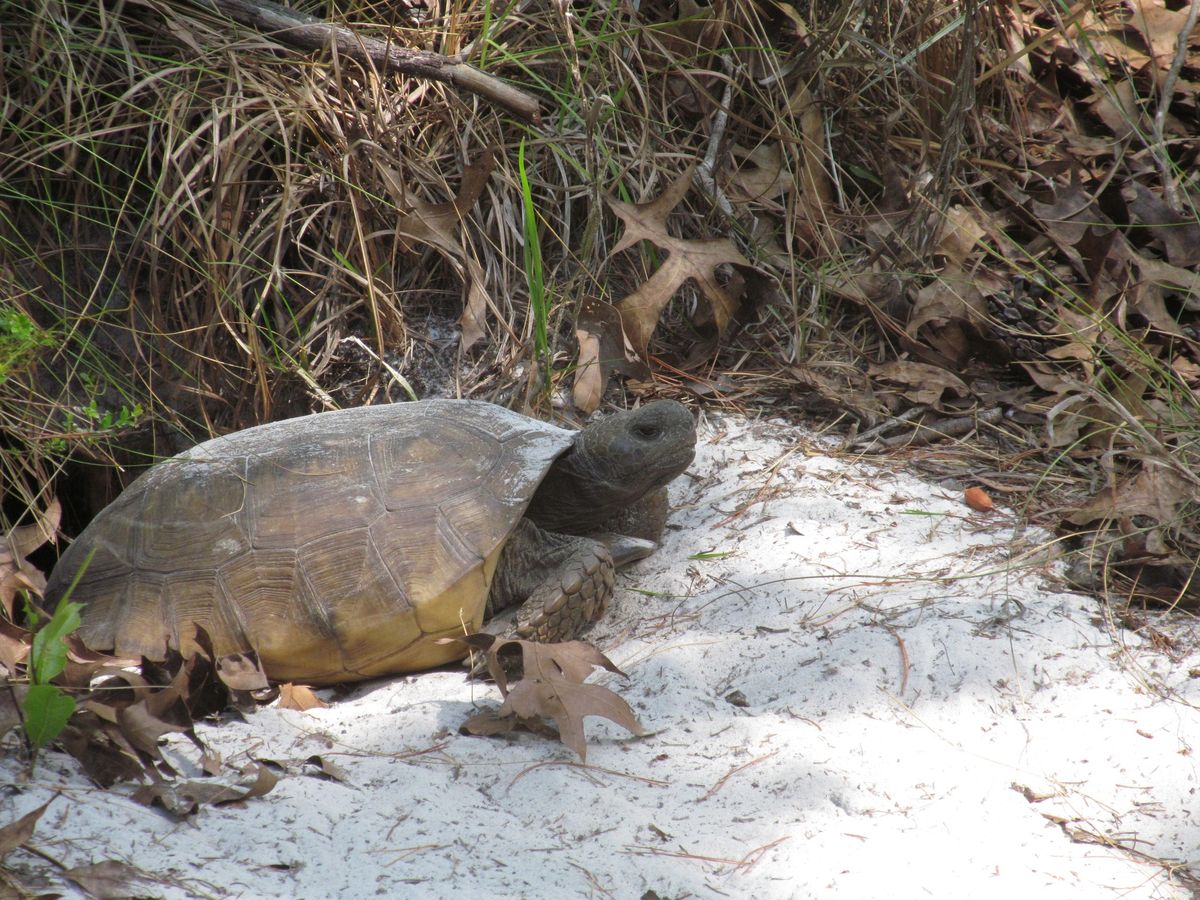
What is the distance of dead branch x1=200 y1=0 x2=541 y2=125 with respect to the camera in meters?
3.58

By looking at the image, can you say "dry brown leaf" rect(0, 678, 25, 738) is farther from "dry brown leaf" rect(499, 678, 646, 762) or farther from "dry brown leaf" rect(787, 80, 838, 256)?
"dry brown leaf" rect(787, 80, 838, 256)

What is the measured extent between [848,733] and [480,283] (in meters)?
2.07

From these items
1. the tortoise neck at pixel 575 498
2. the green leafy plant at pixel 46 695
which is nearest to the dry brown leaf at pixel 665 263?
the tortoise neck at pixel 575 498

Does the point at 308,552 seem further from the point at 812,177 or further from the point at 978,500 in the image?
the point at 812,177

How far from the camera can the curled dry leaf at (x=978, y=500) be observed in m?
2.99

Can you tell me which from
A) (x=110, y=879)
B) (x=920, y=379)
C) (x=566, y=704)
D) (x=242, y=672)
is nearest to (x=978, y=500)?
(x=920, y=379)

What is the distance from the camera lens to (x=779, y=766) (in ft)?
6.87

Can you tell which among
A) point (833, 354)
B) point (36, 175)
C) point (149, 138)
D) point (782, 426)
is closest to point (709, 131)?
point (833, 354)

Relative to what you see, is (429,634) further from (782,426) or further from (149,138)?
(149,138)

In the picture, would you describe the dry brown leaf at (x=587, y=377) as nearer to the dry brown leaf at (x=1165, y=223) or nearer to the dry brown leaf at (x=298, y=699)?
the dry brown leaf at (x=298, y=699)

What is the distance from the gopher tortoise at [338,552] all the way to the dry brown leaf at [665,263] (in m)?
0.73

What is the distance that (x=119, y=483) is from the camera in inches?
142

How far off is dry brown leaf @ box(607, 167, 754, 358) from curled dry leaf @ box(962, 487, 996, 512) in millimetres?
1104

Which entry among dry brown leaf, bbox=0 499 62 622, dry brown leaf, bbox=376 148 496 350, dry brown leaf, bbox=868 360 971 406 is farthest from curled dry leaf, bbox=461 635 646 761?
dry brown leaf, bbox=868 360 971 406
